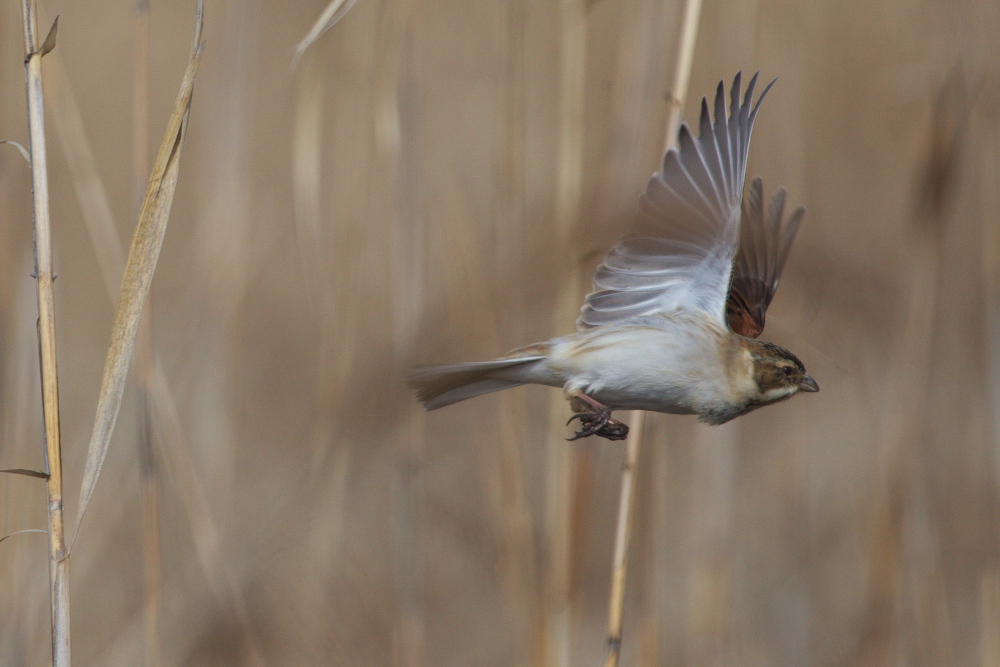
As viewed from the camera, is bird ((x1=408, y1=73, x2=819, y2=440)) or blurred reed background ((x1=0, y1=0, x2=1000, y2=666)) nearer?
bird ((x1=408, y1=73, x2=819, y2=440))

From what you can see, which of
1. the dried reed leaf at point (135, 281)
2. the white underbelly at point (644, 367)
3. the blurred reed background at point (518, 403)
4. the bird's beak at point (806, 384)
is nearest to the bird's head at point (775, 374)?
the bird's beak at point (806, 384)

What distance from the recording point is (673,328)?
1.89 meters

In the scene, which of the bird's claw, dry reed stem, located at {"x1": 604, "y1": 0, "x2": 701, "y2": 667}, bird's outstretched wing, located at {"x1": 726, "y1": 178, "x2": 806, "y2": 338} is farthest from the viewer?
bird's outstretched wing, located at {"x1": 726, "y1": 178, "x2": 806, "y2": 338}

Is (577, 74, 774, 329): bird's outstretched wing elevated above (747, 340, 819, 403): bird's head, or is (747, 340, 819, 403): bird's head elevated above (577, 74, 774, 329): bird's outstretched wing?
(577, 74, 774, 329): bird's outstretched wing

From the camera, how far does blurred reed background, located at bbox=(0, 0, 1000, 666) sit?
1858mm

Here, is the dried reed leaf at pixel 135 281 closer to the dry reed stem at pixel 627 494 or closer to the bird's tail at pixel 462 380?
the bird's tail at pixel 462 380

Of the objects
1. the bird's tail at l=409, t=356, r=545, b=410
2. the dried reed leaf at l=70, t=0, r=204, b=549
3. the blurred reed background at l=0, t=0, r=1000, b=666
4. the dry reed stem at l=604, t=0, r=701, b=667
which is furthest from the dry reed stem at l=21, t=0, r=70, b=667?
the dry reed stem at l=604, t=0, r=701, b=667

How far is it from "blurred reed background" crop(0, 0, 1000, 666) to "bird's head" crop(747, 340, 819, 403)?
0.24 meters

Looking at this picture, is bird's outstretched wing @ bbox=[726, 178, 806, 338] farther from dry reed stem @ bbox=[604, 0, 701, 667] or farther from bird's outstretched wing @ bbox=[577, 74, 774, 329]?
dry reed stem @ bbox=[604, 0, 701, 667]

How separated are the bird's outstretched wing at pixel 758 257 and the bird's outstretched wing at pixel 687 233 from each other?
15cm

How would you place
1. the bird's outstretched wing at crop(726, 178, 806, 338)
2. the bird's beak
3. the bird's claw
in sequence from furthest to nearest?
1. the bird's outstretched wing at crop(726, 178, 806, 338)
2. the bird's beak
3. the bird's claw

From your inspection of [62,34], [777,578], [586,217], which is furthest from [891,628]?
[62,34]

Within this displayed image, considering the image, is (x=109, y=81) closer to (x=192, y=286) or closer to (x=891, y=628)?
(x=192, y=286)

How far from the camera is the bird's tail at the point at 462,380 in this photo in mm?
1628
